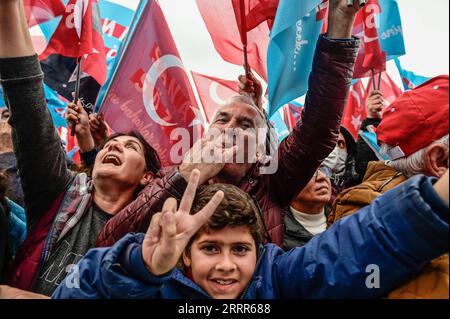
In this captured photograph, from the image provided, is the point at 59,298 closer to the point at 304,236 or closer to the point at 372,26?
the point at 304,236

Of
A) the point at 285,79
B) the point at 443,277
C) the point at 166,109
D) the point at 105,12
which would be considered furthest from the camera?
the point at 105,12

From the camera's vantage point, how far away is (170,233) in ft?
4.33

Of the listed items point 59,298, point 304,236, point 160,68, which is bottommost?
point 304,236

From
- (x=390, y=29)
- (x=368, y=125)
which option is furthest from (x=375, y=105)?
(x=390, y=29)

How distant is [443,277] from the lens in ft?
4.07

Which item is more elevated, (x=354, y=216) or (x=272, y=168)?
(x=354, y=216)

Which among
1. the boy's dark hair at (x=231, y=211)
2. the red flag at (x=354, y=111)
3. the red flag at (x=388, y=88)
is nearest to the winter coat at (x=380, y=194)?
the boy's dark hair at (x=231, y=211)

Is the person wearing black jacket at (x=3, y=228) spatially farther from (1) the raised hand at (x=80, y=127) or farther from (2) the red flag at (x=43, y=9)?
(2) the red flag at (x=43, y=9)

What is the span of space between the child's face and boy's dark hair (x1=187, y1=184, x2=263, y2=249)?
2cm

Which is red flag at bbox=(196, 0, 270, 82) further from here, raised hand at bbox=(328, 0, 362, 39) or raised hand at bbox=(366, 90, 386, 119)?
raised hand at bbox=(366, 90, 386, 119)

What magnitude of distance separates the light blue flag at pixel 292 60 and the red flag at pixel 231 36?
43cm

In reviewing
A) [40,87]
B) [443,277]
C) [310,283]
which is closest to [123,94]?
[40,87]

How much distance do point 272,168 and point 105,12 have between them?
3.26 meters

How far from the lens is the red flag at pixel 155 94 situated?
2607 millimetres
